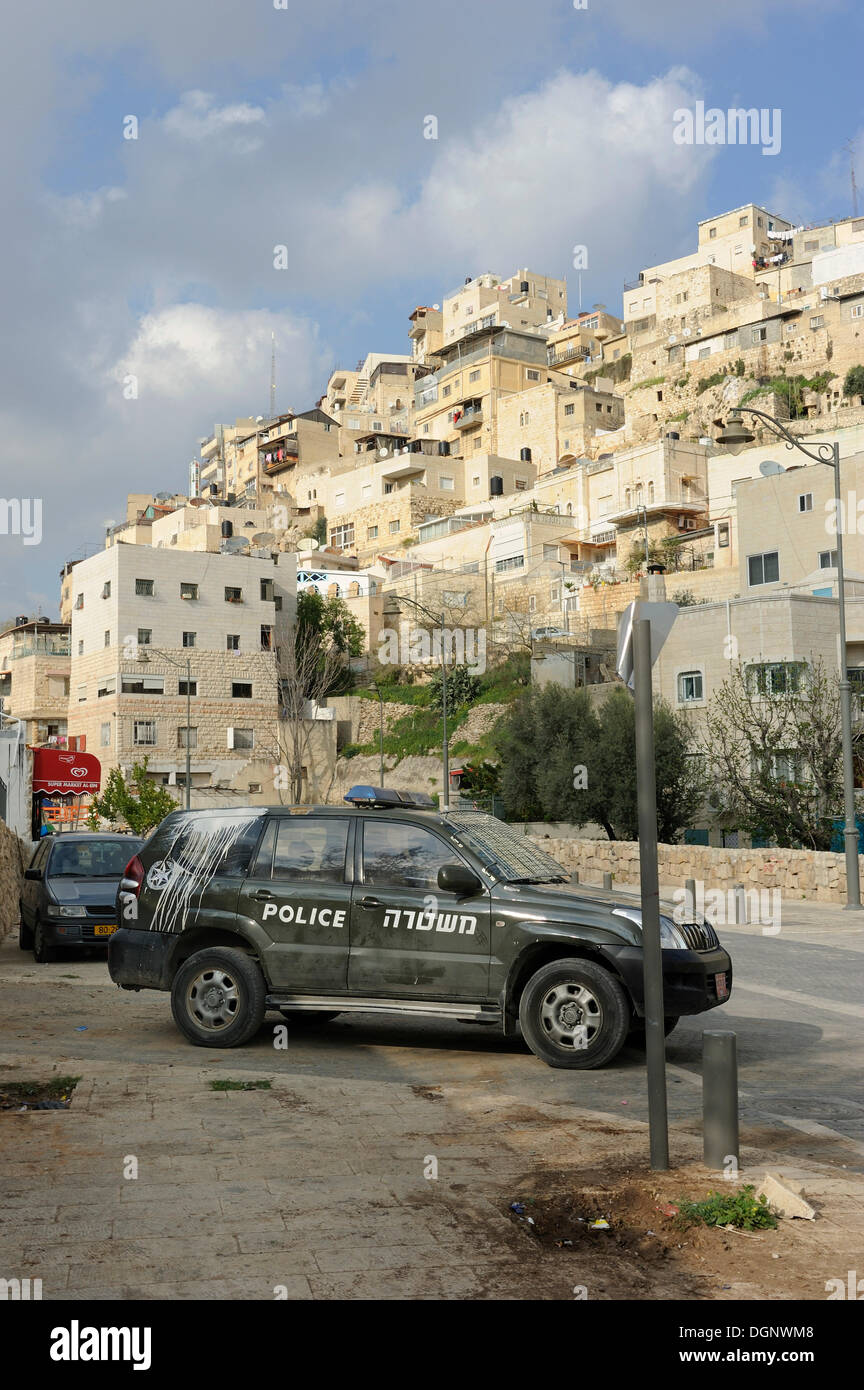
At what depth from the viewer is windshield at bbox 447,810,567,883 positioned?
908 cm

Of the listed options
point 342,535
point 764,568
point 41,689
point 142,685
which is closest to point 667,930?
point 764,568

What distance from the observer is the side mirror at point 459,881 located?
28.6ft

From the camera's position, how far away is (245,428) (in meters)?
140

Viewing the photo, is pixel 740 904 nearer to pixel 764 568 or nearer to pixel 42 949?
pixel 42 949

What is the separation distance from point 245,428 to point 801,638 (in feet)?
371

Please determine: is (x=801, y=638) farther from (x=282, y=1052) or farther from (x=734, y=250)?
(x=734, y=250)

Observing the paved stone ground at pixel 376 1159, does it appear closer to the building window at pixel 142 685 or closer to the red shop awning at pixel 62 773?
the red shop awning at pixel 62 773

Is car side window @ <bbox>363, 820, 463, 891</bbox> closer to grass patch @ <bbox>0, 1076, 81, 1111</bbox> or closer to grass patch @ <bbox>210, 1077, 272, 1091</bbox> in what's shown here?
grass patch @ <bbox>210, 1077, 272, 1091</bbox>

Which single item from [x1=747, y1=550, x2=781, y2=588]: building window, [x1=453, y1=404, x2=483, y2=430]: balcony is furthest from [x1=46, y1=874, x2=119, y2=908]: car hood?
[x1=453, y1=404, x2=483, y2=430]: balcony

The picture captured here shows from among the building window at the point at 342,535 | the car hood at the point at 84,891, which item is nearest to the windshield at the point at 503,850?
the car hood at the point at 84,891

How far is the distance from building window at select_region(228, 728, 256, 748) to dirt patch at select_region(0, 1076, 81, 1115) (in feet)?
187

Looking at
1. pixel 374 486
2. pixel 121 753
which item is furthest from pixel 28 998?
pixel 374 486

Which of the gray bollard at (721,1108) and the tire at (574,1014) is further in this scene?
the tire at (574,1014)

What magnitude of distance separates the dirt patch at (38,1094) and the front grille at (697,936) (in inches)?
168
